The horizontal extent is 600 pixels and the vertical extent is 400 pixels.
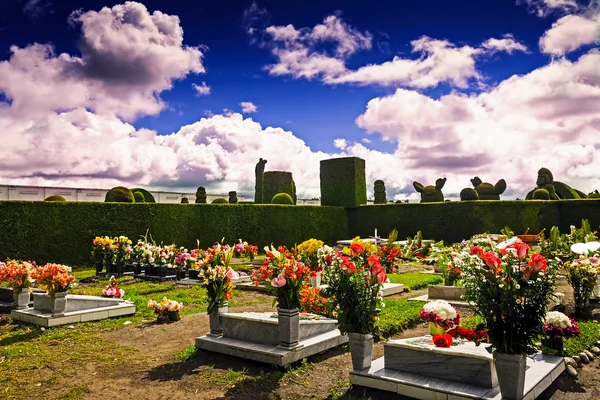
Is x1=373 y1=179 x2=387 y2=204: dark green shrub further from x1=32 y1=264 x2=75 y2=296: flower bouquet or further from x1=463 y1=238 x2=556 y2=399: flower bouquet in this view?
x1=463 y1=238 x2=556 y2=399: flower bouquet

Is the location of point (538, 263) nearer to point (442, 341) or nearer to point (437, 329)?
point (442, 341)

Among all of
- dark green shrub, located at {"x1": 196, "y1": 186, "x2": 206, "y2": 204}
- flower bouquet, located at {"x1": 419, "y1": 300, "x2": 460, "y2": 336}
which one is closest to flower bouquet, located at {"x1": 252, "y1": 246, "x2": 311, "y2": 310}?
flower bouquet, located at {"x1": 419, "y1": 300, "x2": 460, "y2": 336}

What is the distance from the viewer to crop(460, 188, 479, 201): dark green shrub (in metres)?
26.6

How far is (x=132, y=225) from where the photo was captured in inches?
731

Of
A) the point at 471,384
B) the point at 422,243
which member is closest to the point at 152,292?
the point at 471,384

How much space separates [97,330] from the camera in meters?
8.24

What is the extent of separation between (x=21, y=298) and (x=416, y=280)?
10.0m

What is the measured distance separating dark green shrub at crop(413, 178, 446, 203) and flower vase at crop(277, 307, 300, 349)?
22767mm

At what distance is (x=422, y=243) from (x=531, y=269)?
17.0 metres

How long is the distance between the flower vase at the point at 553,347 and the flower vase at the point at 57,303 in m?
7.93

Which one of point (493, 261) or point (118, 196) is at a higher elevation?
point (118, 196)

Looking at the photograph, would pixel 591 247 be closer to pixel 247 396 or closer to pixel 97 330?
pixel 247 396

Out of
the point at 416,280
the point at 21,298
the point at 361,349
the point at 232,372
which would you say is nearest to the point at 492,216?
the point at 416,280

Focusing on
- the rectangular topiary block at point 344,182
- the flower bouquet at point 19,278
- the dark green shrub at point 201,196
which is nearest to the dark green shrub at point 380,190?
the rectangular topiary block at point 344,182
